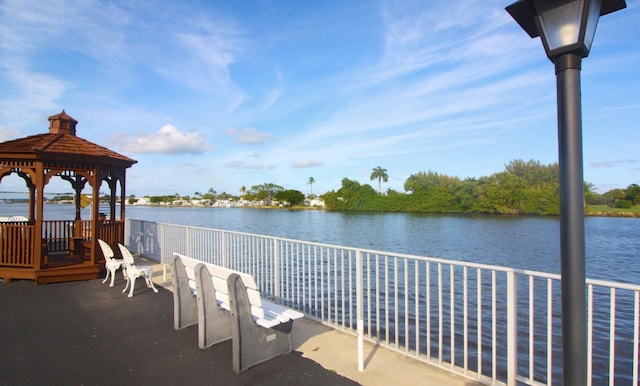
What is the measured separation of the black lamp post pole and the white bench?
230 centimetres

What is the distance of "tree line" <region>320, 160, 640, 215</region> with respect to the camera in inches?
2598

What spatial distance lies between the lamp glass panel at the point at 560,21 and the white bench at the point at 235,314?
2.86m

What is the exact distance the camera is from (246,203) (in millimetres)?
146875

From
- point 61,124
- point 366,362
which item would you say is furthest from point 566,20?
point 61,124

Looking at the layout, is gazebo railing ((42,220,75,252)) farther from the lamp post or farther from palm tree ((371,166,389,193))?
palm tree ((371,166,389,193))

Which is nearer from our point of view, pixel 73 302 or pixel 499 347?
pixel 73 302

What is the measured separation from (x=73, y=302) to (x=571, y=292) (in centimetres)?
651

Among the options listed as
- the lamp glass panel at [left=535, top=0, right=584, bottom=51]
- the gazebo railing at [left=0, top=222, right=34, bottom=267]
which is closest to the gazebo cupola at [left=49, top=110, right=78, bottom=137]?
the gazebo railing at [left=0, top=222, right=34, bottom=267]

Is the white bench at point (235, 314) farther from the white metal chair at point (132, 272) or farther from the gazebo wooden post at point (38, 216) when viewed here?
the gazebo wooden post at point (38, 216)

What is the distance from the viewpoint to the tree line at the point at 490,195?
217 feet

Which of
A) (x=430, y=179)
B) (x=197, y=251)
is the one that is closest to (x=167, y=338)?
(x=197, y=251)

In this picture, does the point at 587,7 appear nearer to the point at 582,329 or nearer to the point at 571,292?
the point at 571,292

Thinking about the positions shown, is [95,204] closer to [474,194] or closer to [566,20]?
[566,20]

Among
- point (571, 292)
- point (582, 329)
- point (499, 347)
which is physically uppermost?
point (571, 292)
